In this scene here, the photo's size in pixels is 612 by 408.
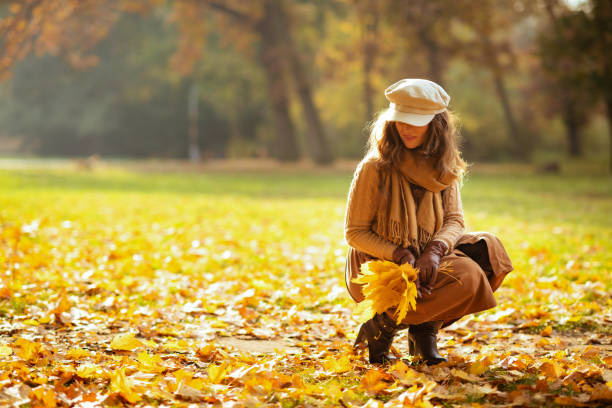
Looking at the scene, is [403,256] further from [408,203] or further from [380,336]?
[380,336]

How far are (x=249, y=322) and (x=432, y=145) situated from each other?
2.04 meters

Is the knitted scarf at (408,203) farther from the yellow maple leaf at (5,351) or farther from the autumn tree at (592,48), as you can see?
the autumn tree at (592,48)

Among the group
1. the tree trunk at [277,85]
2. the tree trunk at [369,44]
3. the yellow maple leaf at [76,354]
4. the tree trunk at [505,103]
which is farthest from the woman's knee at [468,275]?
the tree trunk at [369,44]

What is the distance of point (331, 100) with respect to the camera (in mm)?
38375

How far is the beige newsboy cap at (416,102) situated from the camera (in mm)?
3600

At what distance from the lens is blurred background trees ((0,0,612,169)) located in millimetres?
24266

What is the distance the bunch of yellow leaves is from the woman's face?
0.70 m

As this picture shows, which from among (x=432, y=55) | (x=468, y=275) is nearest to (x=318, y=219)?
(x=468, y=275)

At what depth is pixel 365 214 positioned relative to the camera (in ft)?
12.7

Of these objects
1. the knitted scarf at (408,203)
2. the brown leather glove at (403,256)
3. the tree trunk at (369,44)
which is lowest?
the brown leather glove at (403,256)

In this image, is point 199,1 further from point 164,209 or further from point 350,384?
point 350,384

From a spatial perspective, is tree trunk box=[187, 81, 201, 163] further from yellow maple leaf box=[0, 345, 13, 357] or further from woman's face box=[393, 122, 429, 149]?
woman's face box=[393, 122, 429, 149]

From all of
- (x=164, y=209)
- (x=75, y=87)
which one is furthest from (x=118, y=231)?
(x=75, y=87)

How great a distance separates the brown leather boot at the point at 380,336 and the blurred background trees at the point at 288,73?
19104 millimetres
